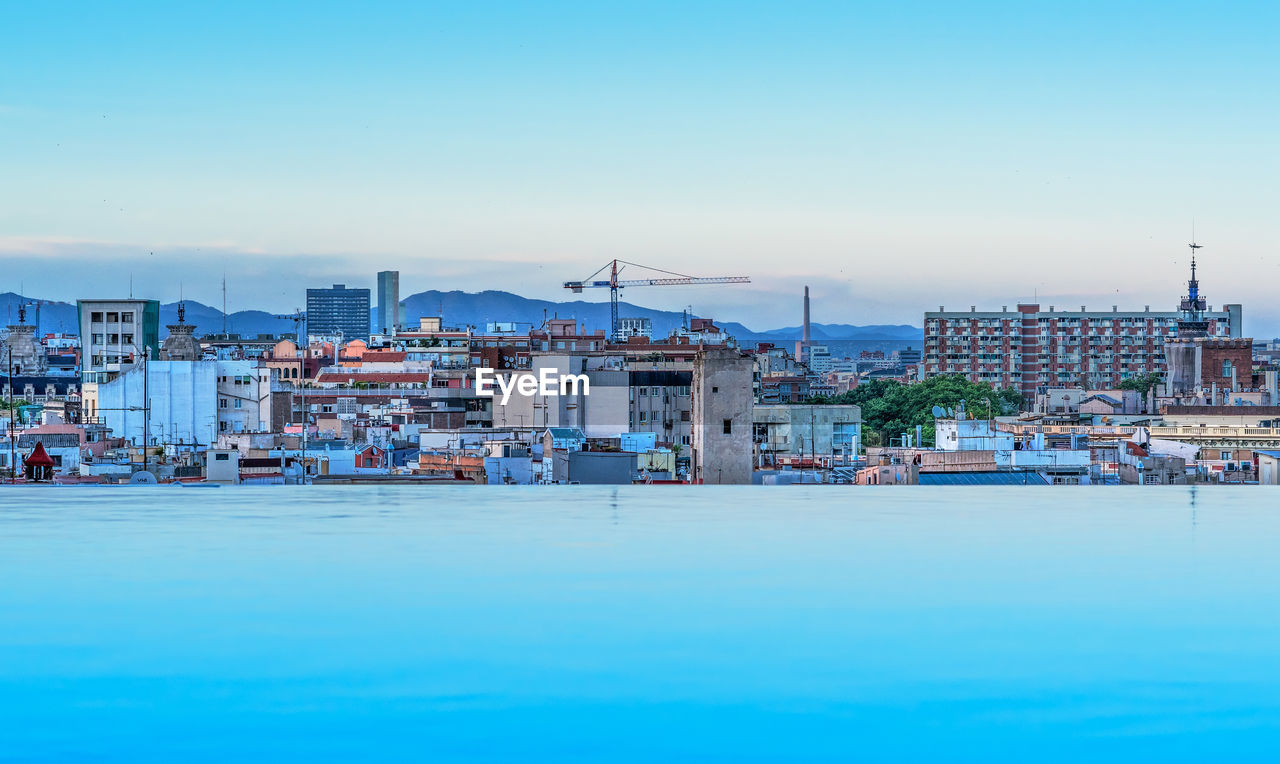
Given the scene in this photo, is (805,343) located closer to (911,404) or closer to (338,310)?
(338,310)

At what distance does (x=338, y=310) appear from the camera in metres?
112

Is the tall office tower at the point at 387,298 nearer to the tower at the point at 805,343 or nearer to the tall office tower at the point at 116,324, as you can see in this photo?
the tower at the point at 805,343

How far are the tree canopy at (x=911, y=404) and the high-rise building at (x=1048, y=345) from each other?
17.0 metres

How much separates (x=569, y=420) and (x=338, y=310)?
89.7 meters

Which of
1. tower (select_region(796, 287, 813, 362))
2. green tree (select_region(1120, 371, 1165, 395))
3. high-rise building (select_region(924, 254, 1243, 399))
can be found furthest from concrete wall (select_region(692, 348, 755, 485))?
tower (select_region(796, 287, 813, 362))

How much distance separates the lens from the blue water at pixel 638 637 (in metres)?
1.89

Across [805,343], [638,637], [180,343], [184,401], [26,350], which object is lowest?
[638,637]

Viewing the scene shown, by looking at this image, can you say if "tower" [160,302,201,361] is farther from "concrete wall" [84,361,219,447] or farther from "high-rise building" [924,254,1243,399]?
"high-rise building" [924,254,1243,399]

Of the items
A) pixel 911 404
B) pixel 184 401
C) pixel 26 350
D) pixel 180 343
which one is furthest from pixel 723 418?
pixel 26 350

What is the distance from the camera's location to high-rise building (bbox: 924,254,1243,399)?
200ft

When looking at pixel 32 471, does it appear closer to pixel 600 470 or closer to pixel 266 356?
pixel 600 470

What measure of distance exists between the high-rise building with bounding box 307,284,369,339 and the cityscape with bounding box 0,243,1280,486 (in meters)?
51.6

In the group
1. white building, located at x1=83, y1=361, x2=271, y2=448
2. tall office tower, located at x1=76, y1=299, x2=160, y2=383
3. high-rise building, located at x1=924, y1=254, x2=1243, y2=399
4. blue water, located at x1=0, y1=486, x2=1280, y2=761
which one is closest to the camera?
blue water, located at x1=0, y1=486, x2=1280, y2=761

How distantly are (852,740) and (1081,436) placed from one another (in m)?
20.7
